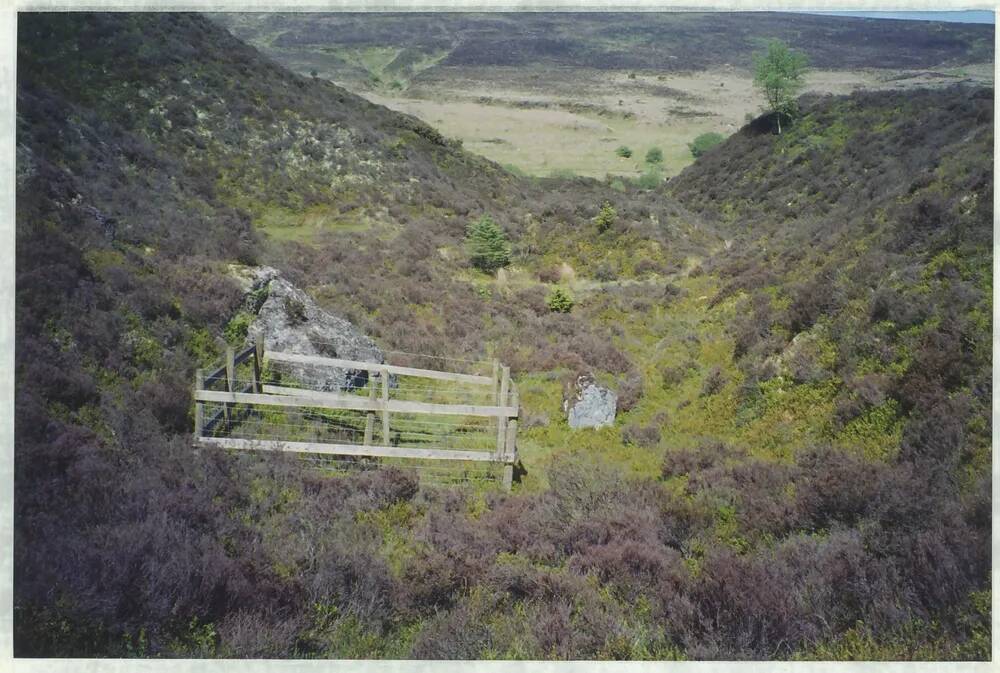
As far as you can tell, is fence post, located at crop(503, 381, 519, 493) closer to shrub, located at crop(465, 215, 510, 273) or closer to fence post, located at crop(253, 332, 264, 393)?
fence post, located at crop(253, 332, 264, 393)

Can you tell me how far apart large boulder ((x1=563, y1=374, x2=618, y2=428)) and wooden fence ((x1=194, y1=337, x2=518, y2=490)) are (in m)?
1.75

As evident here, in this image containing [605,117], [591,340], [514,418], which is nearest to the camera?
[514,418]

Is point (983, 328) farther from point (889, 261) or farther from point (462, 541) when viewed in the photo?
point (462, 541)

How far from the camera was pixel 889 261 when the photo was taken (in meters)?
11.5

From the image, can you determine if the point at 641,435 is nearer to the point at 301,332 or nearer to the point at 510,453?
the point at 510,453

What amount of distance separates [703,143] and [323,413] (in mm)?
57994

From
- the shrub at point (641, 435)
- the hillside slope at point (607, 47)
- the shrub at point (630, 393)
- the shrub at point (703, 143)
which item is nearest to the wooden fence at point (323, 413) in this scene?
the shrub at point (641, 435)

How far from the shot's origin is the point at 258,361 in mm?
9883

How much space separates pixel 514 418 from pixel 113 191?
41.2 ft

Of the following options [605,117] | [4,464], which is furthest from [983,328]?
[605,117]

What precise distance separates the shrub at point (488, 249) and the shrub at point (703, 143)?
41.1 metres

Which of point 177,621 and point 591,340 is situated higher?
point 177,621

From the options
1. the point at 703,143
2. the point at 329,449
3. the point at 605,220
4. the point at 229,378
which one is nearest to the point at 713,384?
the point at 329,449

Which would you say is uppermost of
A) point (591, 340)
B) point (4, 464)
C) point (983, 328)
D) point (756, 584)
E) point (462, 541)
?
point (983, 328)
